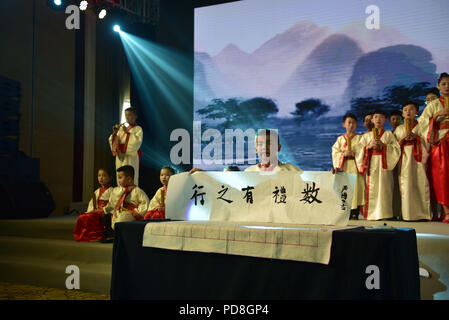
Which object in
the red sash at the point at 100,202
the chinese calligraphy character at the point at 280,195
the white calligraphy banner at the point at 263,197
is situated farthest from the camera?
the red sash at the point at 100,202

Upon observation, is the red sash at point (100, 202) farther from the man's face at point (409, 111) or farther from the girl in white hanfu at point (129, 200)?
the man's face at point (409, 111)

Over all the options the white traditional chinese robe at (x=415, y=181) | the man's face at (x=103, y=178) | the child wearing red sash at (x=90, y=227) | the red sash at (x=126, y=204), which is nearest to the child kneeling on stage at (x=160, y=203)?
the red sash at (x=126, y=204)

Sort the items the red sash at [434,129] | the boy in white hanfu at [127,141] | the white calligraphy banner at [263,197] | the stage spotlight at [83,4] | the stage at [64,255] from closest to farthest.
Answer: the white calligraphy banner at [263,197], the stage at [64,255], the red sash at [434,129], the boy in white hanfu at [127,141], the stage spotlight at [83,4]

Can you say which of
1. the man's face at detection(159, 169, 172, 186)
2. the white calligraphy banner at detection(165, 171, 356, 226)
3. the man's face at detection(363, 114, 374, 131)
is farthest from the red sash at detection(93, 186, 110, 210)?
the man's face at detection(363, 114, 374, 131)

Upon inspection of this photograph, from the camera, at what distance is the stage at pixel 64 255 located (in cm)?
274

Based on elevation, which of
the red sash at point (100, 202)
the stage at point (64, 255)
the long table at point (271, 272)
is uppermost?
the red sash at point (100, 202)

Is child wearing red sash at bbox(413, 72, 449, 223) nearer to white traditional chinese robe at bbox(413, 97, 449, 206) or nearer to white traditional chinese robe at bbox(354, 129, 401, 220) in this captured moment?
white traditional chinese robe at bbox(413, 97, 449, 206)

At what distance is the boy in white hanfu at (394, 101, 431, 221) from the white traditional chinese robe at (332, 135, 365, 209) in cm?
46

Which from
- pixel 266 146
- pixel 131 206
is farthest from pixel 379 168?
pixel 131 206

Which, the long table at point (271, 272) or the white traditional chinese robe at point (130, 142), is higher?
the white traditional chinese robe at point (130, 142)

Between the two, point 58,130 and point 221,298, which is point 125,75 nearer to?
point 58,130

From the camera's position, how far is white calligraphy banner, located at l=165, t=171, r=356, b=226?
2180 mm

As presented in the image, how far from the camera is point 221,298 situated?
2033 mm

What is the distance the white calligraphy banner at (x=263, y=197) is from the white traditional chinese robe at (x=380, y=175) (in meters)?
2.80
